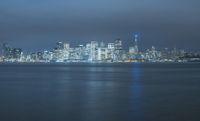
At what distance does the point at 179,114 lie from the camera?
3256 centimetres

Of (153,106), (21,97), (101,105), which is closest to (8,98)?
(21,97)

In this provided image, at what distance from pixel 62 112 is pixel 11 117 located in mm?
4687

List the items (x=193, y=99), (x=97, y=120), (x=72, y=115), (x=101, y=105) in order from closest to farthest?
(x=97, y=120) → (x=72, y=115) → (x=101, y=105) → (x=193, y=99)

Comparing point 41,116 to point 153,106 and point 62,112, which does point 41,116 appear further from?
point 153,106

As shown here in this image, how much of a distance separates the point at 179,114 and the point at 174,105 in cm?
541

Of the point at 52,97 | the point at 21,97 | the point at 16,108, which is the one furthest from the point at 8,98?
the point at 16,108

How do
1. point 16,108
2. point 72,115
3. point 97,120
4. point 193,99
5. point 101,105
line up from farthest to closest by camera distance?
point 193,99
point 101,105
point 16,108
point 72,115
point 97,120

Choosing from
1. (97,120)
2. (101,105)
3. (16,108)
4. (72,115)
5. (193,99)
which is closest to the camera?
(97,120)

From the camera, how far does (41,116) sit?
3147 centimetres

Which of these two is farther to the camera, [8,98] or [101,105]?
[8,98]

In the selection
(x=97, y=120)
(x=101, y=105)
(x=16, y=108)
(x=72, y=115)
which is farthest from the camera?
(x=101, y=105)

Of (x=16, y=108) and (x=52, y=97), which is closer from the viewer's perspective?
(x=16, y=108)

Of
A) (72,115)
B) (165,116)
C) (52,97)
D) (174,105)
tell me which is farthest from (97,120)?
(52,97)

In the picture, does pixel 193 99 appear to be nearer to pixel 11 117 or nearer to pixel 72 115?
pixel 72 115
